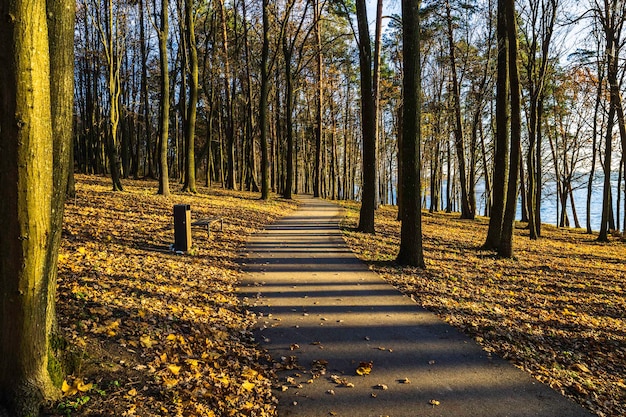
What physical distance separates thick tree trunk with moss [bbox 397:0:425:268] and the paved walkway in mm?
1751

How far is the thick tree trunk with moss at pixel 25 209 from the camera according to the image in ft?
8.43

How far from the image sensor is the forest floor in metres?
3.52

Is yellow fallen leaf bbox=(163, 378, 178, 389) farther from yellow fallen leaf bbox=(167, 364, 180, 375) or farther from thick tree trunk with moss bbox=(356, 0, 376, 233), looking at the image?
thick tree trunk with moss bbox=(356, 0, 376, 233)

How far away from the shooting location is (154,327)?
475 cm

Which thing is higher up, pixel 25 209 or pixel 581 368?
pixel 25 209

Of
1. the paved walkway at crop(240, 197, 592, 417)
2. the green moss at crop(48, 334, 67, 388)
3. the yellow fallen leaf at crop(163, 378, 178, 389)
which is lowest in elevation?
the paved walkway at crop(240, 197, 592, 417)

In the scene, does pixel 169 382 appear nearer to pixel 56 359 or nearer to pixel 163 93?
pixel 56 359

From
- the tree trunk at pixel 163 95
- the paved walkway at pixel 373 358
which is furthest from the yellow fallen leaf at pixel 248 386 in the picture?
the tree trunk at pixel 163 95

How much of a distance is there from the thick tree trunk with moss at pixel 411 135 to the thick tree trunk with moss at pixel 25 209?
734 centimetres

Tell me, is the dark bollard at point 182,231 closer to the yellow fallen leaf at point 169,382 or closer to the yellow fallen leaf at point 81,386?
the yellow fallen leaf at point 169,382

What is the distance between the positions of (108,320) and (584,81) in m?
27.5

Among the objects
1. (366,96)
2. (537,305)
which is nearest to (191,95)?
(366,96)

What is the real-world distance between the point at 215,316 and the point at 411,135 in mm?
5874

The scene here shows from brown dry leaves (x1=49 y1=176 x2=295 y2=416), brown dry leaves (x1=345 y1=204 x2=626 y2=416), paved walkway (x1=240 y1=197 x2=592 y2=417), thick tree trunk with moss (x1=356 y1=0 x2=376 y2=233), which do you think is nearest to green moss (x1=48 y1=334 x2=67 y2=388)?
brown dry leaves (x1=49 y1=176 x2=295 y2=416)
